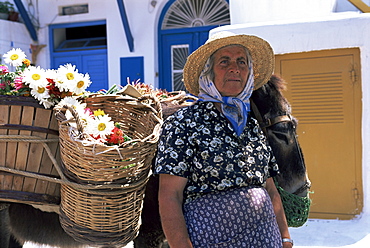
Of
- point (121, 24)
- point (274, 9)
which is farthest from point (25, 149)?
point (121, 24)

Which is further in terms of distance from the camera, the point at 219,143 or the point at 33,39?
the point at 33,39

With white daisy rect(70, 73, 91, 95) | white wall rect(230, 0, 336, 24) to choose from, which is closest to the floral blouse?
white daisy rect(70, 73, 91, 95)

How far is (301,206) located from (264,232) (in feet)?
1.84

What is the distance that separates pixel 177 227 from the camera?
183 centimetres

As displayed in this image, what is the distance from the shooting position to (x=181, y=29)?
8711 mm

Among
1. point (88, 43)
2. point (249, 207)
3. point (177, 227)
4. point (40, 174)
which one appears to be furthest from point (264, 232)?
point (88, 43)

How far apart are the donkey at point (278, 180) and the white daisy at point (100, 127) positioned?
0.80 meters

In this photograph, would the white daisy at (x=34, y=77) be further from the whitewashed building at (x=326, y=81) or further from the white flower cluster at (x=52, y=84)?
the whitewashed building at (x=326, y=81)

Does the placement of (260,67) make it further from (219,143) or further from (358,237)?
(358,237)

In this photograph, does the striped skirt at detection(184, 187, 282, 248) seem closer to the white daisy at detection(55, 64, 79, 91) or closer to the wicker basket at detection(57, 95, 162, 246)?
the wicker basket at detection(57, 95, 162, 246)

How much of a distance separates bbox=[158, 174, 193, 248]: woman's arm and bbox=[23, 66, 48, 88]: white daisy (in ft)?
3.08

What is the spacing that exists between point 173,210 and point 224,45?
2.58ft

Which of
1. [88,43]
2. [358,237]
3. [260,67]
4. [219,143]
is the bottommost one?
[358,237]

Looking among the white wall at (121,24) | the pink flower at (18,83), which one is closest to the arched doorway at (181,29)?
the white wall at (121,24)
